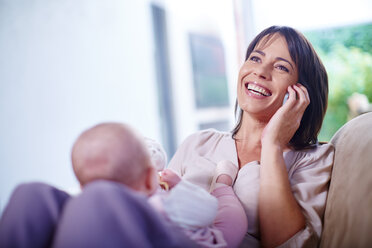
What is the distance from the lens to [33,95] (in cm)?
332

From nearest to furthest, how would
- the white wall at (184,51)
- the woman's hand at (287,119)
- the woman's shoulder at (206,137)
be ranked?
the woman's hand at (287,119) → the woman's shoulder at (206,137) → the white wall at (184,51)

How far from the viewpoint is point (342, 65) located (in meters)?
3.49

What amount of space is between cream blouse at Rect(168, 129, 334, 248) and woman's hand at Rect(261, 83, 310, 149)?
113mm

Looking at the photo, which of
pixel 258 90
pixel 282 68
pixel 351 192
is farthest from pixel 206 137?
pixel 351 192

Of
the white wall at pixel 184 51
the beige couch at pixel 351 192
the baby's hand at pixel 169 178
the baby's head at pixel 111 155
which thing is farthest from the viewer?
the white wall at pixel 184 51

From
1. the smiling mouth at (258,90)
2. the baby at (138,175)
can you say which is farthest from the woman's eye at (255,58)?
the baby at (138,175)

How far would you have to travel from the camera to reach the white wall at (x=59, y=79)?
3.18m

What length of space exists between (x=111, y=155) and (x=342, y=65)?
123 inches

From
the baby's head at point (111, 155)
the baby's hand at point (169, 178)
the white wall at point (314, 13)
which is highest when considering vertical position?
the white wall at point (314, 13)

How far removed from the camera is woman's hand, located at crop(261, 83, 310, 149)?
4.53 ft

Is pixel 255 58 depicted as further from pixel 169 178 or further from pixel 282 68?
pixel 169 178

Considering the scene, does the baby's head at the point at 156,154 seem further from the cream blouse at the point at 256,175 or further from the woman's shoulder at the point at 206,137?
the woman's shoulder at the point at 206,137

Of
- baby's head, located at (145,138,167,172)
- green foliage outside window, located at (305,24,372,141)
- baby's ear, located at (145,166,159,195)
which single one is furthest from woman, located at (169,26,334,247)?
green foliage outside window, located at (305,24,372,141)

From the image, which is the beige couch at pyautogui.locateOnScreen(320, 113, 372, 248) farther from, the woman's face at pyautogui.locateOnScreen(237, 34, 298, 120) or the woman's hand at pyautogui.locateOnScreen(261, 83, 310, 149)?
the woman's face at pyautogui.locateOnScreen(237, 34, 298, 120)
